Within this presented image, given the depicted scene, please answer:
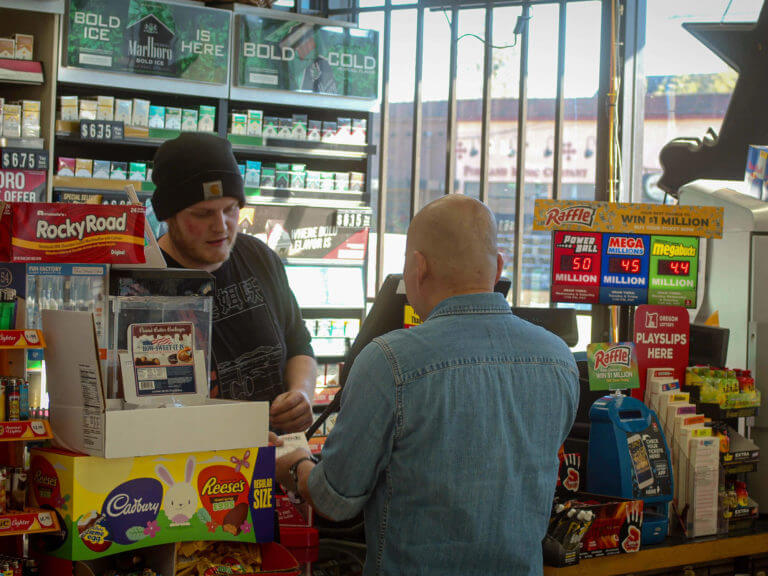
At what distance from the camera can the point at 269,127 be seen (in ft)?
19.9

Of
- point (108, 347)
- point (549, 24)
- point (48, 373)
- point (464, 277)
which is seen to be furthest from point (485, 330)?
point (549, 24)

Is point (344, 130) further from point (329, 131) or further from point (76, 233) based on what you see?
point (76, 233)

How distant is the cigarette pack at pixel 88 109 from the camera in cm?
553

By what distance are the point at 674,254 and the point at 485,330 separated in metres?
1.74

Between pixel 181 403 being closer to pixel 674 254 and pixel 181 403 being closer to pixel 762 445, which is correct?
pixel 674 254

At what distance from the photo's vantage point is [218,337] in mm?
2529

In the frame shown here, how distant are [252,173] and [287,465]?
4.20 metres

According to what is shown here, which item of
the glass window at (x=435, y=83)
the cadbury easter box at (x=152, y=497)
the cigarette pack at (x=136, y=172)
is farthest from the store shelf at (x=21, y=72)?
the cadbury easter box at (x=152, y=497)

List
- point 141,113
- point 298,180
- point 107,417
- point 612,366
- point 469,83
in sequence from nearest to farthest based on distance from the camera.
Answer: point 107,417 → point 612,366 → point 141,113 → point 298,180 → point 469,83

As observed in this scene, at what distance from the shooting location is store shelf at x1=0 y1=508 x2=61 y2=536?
1.70m

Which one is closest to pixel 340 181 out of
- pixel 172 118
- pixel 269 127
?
pixel 269 127

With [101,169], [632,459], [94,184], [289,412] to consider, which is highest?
[101,169]

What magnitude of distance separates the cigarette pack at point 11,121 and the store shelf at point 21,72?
0.16m

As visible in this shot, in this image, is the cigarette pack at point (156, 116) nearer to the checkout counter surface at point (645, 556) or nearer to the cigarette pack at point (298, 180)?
the cigarette pack at point (298, 180)
